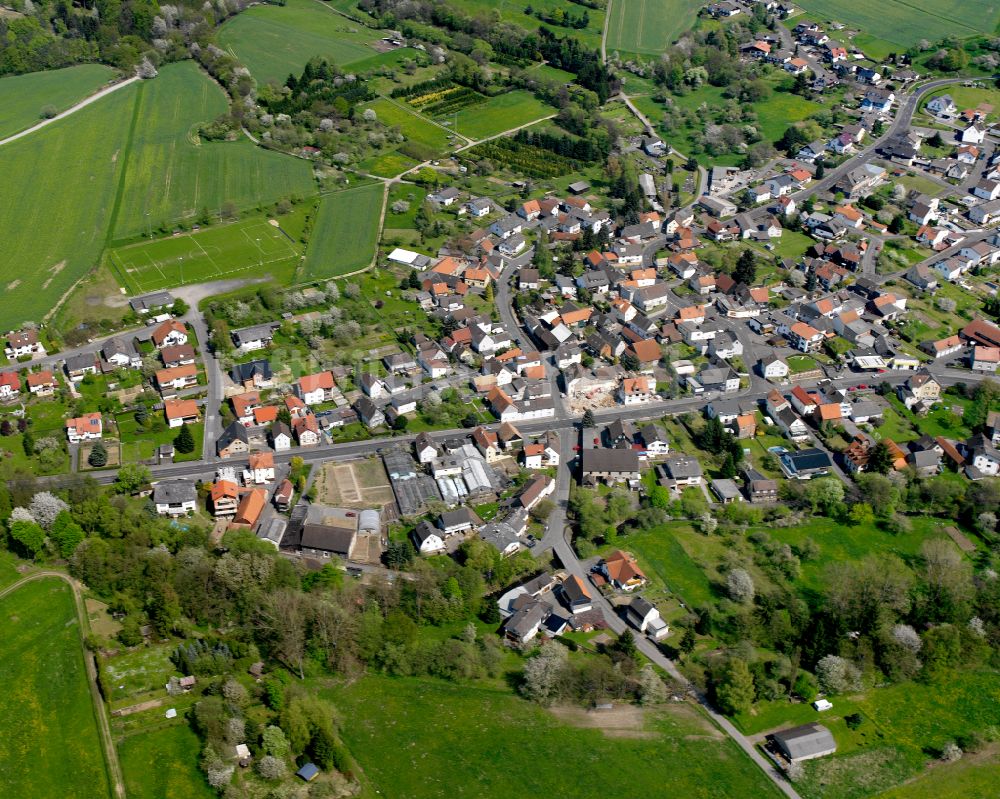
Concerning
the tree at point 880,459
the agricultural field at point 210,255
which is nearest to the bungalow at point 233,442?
the agricultural field at point 210,255

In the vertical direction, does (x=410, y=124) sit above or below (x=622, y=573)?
above

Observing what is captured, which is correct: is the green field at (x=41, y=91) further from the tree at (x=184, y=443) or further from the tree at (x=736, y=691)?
the tree at (x=736, y=691)

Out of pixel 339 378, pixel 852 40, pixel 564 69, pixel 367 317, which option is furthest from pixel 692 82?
pixel 339 378

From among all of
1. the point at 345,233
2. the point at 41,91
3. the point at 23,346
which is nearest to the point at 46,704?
the point at 23,346

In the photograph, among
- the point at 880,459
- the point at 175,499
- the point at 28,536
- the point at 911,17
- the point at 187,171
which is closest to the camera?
the point at 28,536

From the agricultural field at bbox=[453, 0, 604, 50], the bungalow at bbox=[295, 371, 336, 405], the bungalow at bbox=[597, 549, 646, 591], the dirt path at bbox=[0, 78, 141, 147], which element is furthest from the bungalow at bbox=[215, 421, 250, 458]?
the agricultural field at bbox=[453, 0, 604, 50]

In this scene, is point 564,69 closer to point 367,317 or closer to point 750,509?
point 367,317

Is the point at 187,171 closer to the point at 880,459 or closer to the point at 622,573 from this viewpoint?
the point at 622,573
